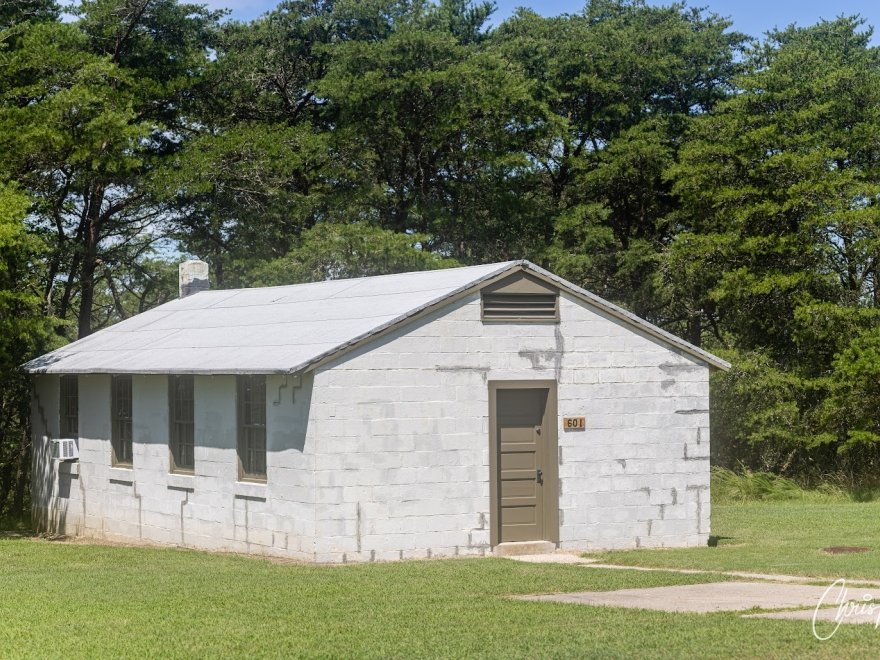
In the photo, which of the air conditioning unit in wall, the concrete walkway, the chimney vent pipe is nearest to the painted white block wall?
the air conditioning unit in wall

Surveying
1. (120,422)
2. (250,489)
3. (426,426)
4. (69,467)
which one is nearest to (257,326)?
(250,489)

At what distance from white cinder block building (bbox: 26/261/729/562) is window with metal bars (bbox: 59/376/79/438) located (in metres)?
2.83

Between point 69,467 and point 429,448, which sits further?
point 69,467

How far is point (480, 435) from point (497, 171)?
2146 centimetres

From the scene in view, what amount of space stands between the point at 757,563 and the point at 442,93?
22.8m

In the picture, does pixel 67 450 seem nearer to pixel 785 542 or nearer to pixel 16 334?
pixel 16 334

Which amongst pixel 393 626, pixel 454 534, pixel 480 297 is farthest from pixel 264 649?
pixel 480 297

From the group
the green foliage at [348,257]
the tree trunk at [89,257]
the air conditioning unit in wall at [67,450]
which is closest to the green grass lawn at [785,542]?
the air conditioning unit in wall at [67,450]

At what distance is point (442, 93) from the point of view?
36.8m

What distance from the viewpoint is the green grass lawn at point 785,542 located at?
16047 millimetres

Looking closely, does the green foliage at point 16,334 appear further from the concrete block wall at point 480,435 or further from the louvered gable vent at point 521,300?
the louvered gable vent at point 521,300

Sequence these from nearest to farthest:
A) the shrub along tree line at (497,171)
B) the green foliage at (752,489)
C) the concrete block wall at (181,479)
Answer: the concrete block wall at (181,479) < the green foliage at (752,489) < the shrub along tree line at (497,171)

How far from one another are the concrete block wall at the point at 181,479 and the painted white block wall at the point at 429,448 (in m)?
0.03

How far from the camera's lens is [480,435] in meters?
18.0
